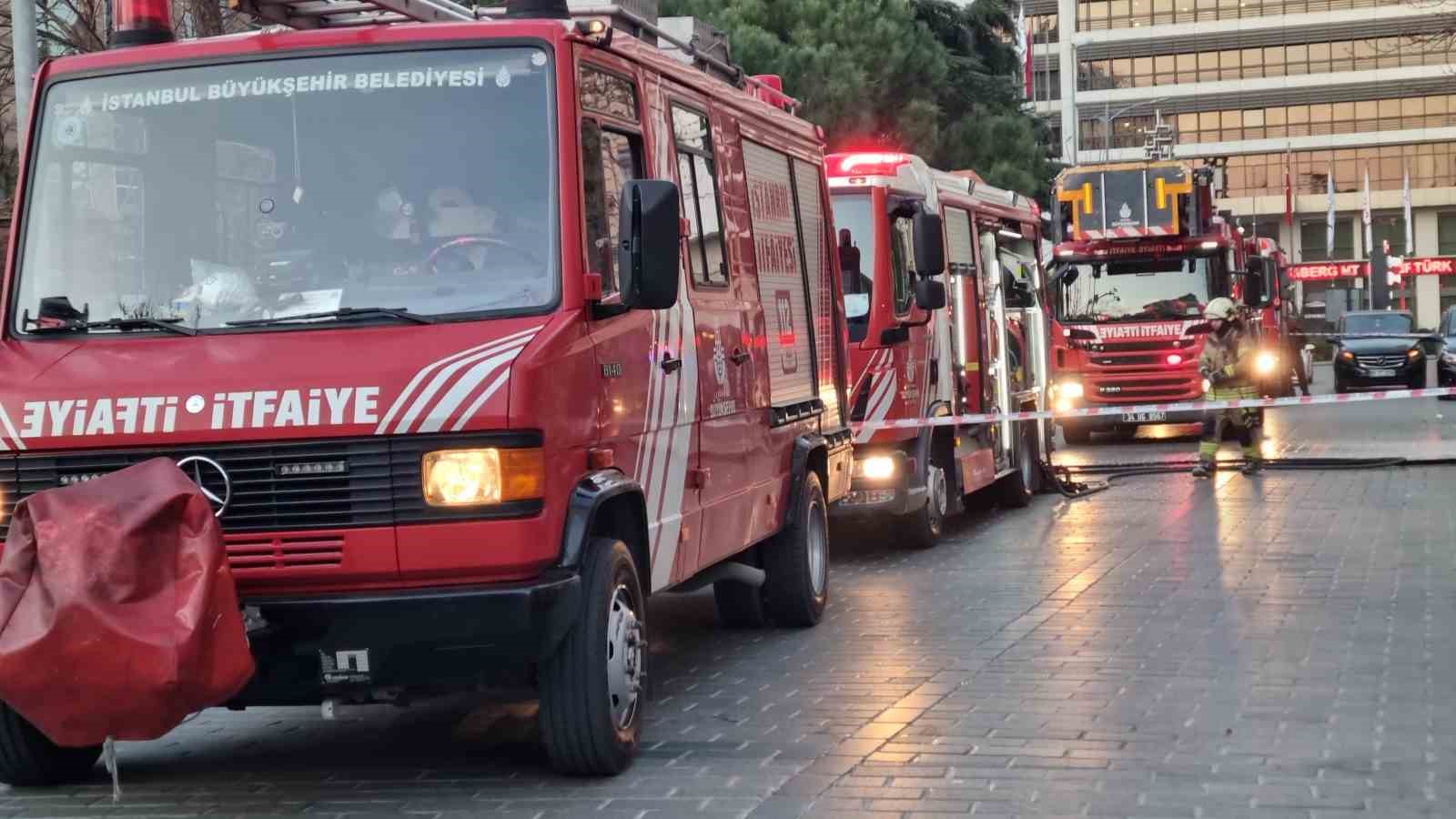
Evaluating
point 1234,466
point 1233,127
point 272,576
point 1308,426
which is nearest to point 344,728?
point 272,576

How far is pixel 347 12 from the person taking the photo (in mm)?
8109

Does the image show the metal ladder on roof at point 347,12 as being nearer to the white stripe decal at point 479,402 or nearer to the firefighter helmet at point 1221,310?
the white stripe decal at point 479,402

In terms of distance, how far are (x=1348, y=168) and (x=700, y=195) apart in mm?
89960

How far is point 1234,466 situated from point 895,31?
13.9 meters

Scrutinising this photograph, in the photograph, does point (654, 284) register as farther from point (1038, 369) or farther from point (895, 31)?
point (895, 31)

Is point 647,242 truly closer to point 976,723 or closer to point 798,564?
point 976,723

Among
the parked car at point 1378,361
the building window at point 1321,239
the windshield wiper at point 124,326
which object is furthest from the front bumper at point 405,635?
the building window at point 1321,239

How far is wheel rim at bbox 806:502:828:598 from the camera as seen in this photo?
10820 mm

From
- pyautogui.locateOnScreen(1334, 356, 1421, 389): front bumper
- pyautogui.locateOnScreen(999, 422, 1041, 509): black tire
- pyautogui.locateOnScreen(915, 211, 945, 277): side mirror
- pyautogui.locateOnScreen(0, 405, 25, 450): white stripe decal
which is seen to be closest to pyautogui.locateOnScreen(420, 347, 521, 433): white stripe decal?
pyautogui.locateOnScreen(0, 405, 25, 450): white stripe decal

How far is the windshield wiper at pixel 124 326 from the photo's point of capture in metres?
7.02

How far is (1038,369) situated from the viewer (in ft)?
61.1

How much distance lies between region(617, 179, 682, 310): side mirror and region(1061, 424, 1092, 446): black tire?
843 inches

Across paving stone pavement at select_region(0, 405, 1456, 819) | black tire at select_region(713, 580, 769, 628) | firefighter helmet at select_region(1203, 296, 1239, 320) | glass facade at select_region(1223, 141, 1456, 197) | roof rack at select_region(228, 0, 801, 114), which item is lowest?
paving stone pavement at select_region(0, 405, 1456, 819)

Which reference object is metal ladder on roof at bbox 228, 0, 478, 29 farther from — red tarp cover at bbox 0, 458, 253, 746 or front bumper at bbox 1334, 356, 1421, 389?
front bumper at bbox 1334, 356, 1421, 389
